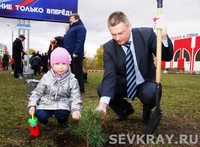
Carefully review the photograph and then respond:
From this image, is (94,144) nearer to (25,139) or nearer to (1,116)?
(25,139)

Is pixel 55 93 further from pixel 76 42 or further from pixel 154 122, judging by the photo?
pixel 76 42

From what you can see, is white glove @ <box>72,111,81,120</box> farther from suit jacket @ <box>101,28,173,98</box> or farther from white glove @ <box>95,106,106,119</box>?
suit jacket @ <box>101,28,173,98</box>

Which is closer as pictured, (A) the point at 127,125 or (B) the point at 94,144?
(B) the point at 94,144

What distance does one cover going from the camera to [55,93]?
121 inches

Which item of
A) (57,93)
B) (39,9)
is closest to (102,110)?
(57,93)

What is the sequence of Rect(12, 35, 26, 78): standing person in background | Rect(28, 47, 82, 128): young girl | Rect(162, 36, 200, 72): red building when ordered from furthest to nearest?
Rect(162, 36, 200, 72): red building, Rect(12, 35, 26, 78): standing person in background, Rect(28, 47, 82, 128): young girl

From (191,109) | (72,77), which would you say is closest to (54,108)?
(72,77)

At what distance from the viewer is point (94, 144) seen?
2434 millimetres

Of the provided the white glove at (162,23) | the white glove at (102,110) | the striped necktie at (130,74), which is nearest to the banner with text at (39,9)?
the striped necktie at (130,74)

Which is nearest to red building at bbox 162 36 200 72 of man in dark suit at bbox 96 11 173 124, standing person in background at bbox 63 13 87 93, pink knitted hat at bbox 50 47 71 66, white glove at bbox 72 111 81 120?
standing person in background at bbox 63 13 87 93

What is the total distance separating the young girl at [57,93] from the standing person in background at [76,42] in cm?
293

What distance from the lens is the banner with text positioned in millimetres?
11123

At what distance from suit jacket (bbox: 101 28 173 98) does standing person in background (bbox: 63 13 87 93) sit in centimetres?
296

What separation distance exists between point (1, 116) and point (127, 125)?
182cm
